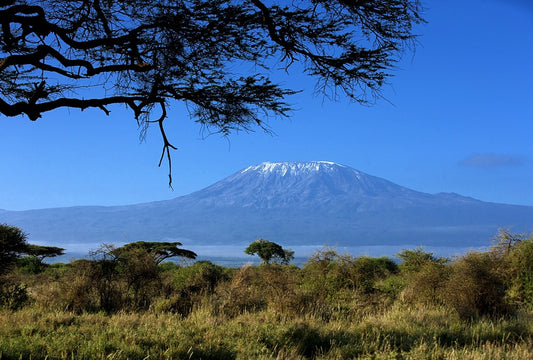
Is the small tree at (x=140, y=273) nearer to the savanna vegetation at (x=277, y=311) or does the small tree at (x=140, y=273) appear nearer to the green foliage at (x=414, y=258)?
the savanna vegetation at (x=277, y=311)

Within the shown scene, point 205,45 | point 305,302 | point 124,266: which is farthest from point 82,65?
point 305,302

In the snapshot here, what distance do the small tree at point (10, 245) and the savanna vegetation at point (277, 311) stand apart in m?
0.25

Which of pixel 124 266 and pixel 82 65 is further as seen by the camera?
pixel 124 266

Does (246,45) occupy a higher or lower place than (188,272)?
higher

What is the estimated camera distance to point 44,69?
31.5 feet

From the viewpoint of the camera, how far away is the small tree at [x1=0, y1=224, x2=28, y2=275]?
12672 millimetres

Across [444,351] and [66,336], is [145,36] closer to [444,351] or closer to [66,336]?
[66,336]

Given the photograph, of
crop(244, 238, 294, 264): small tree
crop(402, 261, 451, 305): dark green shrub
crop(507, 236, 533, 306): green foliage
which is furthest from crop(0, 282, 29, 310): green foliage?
crop(244, 238, 294, 264): small tree

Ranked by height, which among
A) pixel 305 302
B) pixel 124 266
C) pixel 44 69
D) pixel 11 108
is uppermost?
pixel 44 69

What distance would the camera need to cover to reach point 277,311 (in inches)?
460

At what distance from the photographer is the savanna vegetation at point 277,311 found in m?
7.35

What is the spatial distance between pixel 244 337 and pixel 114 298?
6.00 m

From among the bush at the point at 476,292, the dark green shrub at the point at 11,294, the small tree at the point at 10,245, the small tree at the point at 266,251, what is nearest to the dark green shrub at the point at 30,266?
the small tree at the point at 10,245

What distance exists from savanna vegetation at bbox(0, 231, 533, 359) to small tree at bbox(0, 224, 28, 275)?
0.81 feet
